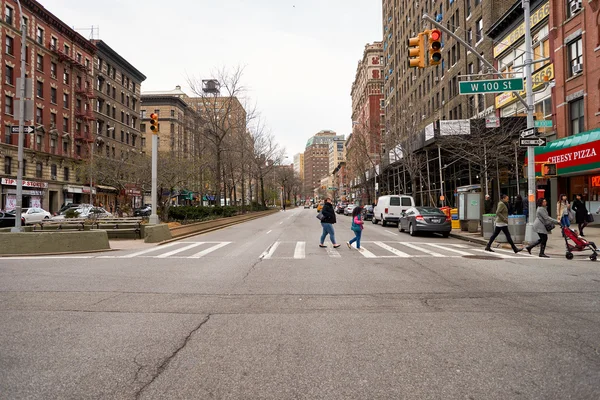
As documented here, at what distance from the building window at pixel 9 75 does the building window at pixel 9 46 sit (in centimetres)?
149

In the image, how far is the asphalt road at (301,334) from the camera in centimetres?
347

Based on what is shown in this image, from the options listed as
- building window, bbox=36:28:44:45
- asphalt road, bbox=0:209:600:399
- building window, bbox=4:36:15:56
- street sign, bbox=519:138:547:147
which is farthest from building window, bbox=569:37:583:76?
building window, bbox=36:28:44:45

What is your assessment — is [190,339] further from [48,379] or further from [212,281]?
[212,281]

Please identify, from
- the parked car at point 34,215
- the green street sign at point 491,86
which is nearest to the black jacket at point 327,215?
the green street sign at point 491,86

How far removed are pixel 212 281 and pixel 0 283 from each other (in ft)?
13.4

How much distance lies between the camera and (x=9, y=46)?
40125 mm

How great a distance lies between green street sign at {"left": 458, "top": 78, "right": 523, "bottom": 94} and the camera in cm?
1427

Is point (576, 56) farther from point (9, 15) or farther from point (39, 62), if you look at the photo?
point (39, 62)

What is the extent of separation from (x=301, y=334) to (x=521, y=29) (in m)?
30.2

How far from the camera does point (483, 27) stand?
112ft

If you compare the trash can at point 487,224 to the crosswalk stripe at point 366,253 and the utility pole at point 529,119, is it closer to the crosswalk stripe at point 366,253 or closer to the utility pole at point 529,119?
the utility pole at point 529,119

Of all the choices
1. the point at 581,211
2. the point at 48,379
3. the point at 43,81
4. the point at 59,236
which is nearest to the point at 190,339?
the point at 48,379

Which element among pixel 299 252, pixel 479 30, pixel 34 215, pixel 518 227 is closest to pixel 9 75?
pixel 34 215

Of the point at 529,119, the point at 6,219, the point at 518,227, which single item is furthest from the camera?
the point at 6,219
